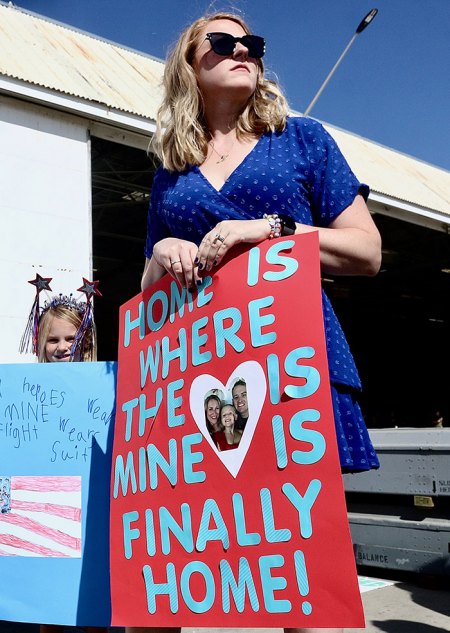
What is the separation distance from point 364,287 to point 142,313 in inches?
801

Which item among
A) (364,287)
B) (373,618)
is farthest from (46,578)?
(364,287)

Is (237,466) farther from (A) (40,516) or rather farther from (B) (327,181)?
A: (A) (40,516)

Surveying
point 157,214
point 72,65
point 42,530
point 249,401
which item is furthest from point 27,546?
point 72,65

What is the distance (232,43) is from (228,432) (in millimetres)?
954

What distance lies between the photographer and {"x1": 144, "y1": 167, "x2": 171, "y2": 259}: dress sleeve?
1.85 meters

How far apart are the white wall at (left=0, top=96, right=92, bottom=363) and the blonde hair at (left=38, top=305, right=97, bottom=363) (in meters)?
3.77

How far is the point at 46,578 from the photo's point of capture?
249 cm

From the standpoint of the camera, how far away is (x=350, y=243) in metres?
1.60

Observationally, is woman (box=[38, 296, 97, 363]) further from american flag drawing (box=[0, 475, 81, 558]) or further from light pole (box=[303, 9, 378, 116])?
light pole (box=[303, 9, 378, 116])

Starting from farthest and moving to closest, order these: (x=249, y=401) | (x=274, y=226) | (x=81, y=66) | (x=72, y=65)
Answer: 1. (x=81, y=66)
2. (x=72, y=65)
3. (x=274, y=226)
4. (x=249, y=401)

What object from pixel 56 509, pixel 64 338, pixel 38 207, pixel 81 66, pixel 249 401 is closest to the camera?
pixel 249 401

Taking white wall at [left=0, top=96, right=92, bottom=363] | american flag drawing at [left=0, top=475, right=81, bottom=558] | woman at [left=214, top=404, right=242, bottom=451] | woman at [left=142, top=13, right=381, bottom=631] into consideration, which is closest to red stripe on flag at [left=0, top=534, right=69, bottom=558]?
american flag drawing at [left=0, top=475, right=81, bottom=558]

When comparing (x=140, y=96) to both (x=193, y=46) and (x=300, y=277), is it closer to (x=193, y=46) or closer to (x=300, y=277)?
(x=193, y=46)

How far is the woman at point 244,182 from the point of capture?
5.15 ft
